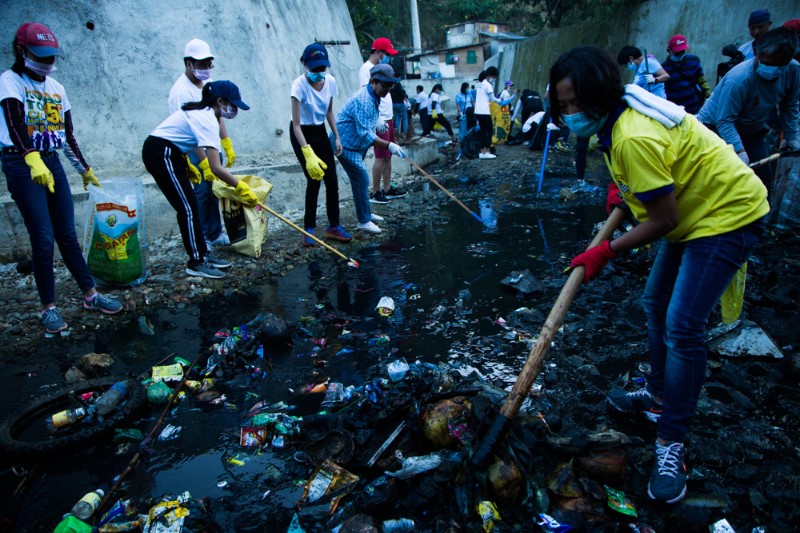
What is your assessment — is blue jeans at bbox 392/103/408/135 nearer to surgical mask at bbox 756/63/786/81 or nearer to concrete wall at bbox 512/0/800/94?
concrete wall at bbox 512/0/800/94

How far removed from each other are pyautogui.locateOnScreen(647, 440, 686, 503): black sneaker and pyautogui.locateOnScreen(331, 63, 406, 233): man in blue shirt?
429 cm

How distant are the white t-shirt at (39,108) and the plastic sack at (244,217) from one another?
1.45 metres

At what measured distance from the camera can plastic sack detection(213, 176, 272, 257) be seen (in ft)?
16.0

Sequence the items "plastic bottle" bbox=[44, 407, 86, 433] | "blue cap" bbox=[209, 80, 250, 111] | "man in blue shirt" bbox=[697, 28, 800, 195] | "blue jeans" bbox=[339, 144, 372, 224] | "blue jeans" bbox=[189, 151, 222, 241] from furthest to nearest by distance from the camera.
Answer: "blue jeans" bbox=[339, 144, 372, 224] → "blue jeans" bbox=[189, 151, 222, 241] → "blue cap" bbox=[209, 80, 250, 111] → "man in blue shirt" bbox=[697, 28, 800, 195] → "plastic bottle" bbox=[44, 407, 86, 433]

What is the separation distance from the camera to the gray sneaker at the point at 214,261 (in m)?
4.87

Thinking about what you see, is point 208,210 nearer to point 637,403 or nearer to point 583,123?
point 583,123

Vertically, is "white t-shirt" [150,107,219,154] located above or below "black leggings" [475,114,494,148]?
above

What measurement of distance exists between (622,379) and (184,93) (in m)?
4.35

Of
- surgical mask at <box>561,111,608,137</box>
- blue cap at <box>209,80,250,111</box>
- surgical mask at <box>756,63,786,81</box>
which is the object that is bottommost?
surgical mask at <box>561,111,608,137</box>

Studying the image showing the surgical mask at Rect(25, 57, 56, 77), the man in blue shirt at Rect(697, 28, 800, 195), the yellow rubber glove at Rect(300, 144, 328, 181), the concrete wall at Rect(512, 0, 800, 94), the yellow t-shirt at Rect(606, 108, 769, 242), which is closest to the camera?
the yellow t-shirt at Rect(606, 108, 769, 242)

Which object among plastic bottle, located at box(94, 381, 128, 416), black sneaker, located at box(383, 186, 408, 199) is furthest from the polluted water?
black sneaker, located at box(383, 186, 408, 199)

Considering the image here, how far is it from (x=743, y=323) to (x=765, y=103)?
1831mm

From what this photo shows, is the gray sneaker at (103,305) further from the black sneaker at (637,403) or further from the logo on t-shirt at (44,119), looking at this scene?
the black sneaker at (637,403)

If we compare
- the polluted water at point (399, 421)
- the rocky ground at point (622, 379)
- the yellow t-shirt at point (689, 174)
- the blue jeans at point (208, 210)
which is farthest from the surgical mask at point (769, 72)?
the blue jeans at point (208, 210)
